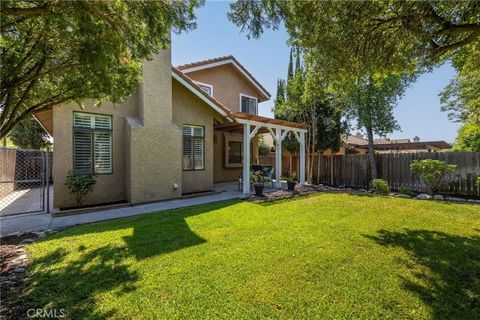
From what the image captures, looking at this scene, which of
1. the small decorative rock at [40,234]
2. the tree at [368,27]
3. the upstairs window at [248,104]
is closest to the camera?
the tree at [368,27]

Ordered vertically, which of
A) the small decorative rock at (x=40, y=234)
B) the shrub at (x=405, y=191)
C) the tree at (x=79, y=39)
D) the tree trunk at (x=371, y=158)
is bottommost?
the small decorative rock at (x=40, y=234)

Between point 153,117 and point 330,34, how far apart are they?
6.94 meters

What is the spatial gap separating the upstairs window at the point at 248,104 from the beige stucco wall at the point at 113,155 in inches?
363

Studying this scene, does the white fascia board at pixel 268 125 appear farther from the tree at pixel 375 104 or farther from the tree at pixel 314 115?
the tree at pixel 375 104

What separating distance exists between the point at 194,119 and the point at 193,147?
136cm

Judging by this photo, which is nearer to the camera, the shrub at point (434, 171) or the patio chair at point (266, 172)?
the shrub at point (434, 171)

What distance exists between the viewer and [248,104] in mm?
18078

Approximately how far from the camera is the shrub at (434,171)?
34.5 ft

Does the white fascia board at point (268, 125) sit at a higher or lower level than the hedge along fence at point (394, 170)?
higher

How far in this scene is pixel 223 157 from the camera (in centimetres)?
1593

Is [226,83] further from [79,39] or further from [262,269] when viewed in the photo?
[262,269]

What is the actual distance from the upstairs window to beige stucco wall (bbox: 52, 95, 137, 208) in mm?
9216

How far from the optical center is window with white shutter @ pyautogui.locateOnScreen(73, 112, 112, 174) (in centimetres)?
851

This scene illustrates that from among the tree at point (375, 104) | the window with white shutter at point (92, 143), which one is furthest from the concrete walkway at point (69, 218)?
the tree at point (375, 104)
